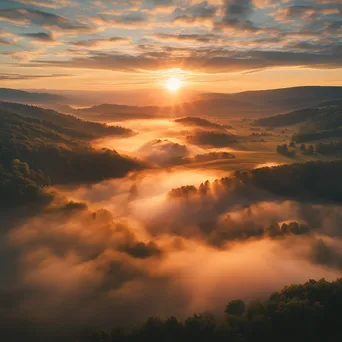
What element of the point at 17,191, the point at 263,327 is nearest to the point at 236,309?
the point at 263,327

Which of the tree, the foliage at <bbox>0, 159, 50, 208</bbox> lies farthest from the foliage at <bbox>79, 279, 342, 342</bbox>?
the foliage at <bbox>0, 159, 50, 208</bbox>

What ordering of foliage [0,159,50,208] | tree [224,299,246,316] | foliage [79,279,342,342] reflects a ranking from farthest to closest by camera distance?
foliage [0,159,50,208], tree [224,299,246,316], foliage [79,279,342,342]

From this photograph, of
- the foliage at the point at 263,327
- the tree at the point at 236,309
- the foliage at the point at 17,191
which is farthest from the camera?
the foliage at the point at 17,191

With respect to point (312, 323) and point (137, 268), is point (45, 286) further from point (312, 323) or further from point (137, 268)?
point (312, 323)

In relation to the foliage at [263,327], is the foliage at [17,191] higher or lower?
lower

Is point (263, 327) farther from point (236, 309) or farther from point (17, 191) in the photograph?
point (17, 191)

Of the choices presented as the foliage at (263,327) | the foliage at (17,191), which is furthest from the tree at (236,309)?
the foliage at (17,191)

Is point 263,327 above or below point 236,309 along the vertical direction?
above

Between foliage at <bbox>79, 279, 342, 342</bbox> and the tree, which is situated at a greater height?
foliage at <bbox>79, 279, 342, 342</bbox>

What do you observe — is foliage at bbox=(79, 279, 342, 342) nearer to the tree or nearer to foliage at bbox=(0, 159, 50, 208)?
the tree

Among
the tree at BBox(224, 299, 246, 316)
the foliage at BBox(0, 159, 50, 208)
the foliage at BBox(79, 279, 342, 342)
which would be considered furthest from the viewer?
the foliage at BBox(0, 159, 50, 208)

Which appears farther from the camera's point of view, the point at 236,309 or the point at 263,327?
the point at 236,309

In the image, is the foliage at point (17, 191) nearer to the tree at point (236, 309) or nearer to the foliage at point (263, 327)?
the foliage at point (263, 327)
